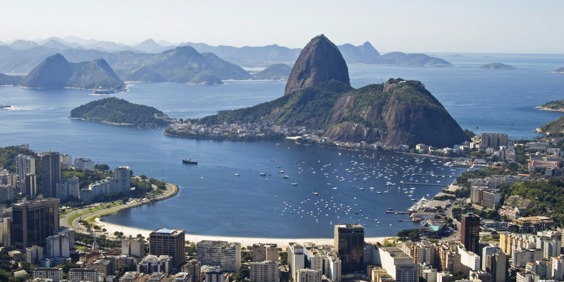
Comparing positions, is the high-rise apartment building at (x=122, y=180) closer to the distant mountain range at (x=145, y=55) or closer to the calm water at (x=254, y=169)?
the calm water at (x=254, y=169)

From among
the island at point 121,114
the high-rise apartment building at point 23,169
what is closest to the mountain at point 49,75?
the island at point 121,114

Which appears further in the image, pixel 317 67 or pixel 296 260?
pixel 317 67

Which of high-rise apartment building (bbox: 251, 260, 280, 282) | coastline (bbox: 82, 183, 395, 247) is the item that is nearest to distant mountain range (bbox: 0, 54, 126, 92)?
coastline (bbox: 82, 183, 395, 247)

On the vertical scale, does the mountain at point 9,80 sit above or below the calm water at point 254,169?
above

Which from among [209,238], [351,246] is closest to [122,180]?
[209,238]

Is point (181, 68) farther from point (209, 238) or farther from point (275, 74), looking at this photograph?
point (209, 238)

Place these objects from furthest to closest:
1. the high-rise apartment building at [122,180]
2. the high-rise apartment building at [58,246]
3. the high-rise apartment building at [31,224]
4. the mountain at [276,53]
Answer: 1. the mountain at [276,53]
2. the high-rise apartment building at [122,180]
3. the high-rise apartment building at [31,224]
4. the high-rise apartment building at [58,246]

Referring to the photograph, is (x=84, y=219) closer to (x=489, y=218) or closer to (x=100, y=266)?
(x=100, y=266)
